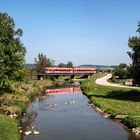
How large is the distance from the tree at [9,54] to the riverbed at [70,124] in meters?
6.09

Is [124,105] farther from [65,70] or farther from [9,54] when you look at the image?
[65,70]

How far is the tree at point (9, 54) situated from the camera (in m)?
51.5

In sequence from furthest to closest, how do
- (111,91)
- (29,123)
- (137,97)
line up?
1. (111,91)
2. (137,97)
3. (29,123)

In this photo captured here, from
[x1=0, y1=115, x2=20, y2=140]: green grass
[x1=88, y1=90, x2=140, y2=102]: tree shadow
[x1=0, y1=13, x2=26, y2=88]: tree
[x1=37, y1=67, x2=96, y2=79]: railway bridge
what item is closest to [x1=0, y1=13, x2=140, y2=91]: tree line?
[x1=0, y1=13, x2=26, y2=88]: tree

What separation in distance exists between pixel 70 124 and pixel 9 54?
1437 centimetres

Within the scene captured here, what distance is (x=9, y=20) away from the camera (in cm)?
5397

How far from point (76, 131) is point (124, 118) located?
25.7 feet

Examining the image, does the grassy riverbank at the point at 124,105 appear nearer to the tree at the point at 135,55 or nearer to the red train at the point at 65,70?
the tree at the point at 135,55

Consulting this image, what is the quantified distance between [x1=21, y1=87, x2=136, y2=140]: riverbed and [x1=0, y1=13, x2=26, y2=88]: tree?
609 cm

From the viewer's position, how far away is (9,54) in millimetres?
52969

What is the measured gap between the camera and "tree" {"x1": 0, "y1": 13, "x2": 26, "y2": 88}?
169 feet

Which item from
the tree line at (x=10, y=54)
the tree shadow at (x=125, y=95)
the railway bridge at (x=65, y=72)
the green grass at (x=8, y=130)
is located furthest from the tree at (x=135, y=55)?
the railway bridge at (x=65, y=72)

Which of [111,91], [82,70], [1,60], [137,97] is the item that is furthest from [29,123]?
[82,70]

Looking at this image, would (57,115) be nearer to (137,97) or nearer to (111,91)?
(137,97)
